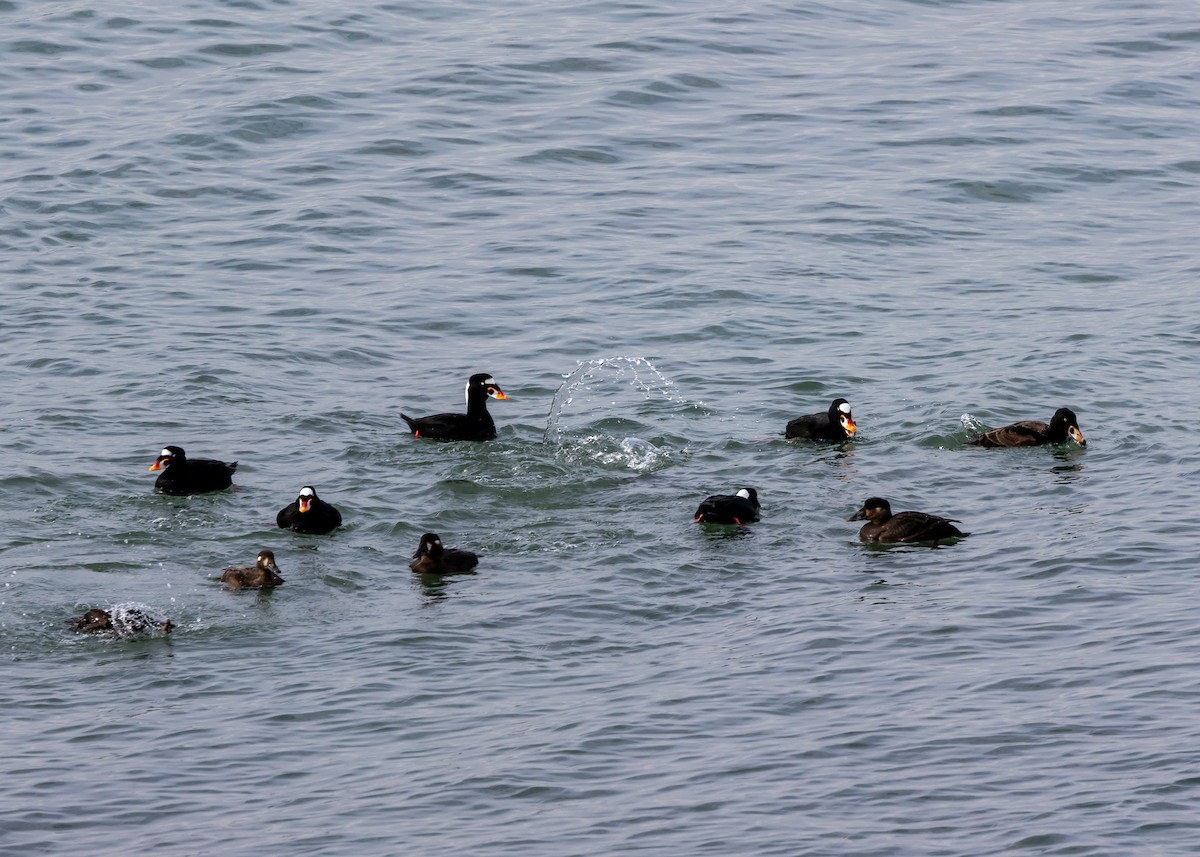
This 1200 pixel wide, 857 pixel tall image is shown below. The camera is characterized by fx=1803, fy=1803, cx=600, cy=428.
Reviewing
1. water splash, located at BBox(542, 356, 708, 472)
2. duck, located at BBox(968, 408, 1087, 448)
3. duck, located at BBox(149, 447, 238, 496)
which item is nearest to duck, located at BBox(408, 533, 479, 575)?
duck, located at BBox(149, 447, 238, 496)

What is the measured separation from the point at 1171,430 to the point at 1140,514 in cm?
275

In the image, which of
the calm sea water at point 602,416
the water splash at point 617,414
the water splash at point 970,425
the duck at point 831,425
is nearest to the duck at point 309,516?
the calm sea water at point 602,416

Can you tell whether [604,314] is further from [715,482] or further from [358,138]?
[358,138]

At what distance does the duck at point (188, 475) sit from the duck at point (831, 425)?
569 centimetres

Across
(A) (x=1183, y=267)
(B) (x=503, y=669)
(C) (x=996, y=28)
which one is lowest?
(B) (x=503, y=669)

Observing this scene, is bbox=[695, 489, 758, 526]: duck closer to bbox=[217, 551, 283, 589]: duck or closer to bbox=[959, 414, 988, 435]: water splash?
bbox=[217, 551, 283, 589]: duck

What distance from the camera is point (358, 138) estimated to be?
29297 mm

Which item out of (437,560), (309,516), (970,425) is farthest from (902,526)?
(309,516)

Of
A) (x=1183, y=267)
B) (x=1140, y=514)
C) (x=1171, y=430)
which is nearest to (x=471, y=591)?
(x=1140, y=514)

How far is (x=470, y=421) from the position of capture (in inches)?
717

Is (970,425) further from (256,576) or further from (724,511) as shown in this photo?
(256,576)

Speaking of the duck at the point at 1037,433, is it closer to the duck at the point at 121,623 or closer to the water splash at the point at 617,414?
the water splash at the point at 617,414

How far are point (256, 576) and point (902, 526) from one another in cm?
531

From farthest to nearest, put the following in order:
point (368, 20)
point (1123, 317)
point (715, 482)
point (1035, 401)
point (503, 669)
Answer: point (368, 20)
point (1123, 317)
point (1035, 401)
point (715, 482)
point (503, 669)
